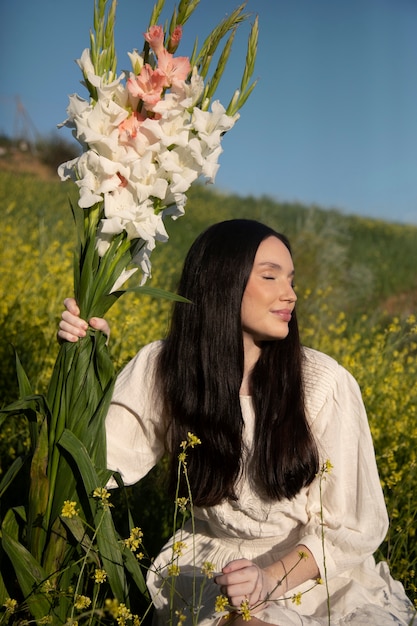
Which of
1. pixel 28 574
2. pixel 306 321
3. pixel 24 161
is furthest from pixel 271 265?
pixel 24 161

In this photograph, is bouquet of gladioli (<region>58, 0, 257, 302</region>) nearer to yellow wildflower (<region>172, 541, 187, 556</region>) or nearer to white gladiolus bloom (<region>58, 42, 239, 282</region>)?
white gladiolus bloom (<region>58, 42, 239, 282</region>)

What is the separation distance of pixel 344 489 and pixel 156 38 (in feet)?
4.10

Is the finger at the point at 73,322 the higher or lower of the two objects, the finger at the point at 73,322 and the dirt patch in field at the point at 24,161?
the lower

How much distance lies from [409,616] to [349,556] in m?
0.22

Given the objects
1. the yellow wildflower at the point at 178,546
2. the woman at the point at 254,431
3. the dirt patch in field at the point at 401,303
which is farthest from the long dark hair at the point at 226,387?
the dirt patch in field at the point at 401,303

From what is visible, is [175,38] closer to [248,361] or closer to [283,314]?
[283,314]

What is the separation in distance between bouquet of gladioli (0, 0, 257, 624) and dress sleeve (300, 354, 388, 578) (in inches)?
19.9

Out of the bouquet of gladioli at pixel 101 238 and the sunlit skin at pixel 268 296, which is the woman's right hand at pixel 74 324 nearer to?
the bouquet of gladioli at pixel 101 238

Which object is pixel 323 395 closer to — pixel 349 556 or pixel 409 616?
pixel 349 556

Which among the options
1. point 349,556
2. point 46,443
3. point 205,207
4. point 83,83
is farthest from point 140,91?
point 205,207

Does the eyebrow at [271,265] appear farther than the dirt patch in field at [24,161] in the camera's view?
No

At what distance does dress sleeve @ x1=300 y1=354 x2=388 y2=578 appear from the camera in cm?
213

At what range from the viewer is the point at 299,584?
2.04 m

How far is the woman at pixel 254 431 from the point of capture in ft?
7.11
